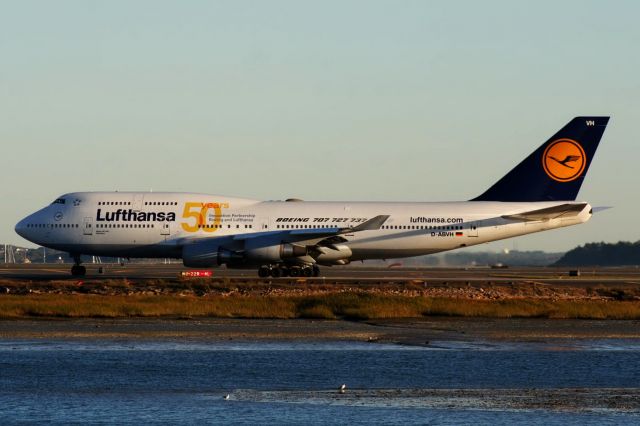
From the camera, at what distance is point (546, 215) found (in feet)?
214

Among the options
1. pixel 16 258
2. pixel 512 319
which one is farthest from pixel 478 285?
pixel 16 258

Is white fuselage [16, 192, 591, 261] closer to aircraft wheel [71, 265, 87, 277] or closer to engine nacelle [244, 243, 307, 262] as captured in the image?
aircraft wheel [71, 265, 87, 277]

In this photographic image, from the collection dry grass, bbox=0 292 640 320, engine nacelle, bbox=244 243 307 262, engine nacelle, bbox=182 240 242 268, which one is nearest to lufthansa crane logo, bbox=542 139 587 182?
engine nacelle, bbox=244 243 307 262

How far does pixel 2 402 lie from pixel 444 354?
40.0ft

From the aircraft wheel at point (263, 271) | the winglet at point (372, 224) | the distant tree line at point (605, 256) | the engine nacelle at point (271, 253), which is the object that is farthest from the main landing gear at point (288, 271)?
the distant tree line at point (605, 256)

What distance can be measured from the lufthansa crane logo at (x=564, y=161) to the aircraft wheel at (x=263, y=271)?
1888cm

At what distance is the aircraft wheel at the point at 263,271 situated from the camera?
211 ft

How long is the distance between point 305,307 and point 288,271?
80.5ft

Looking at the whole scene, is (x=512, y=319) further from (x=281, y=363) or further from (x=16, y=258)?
(x=16, y=258)

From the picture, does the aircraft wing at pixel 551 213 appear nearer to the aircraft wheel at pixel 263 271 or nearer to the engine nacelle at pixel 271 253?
the engine nacelle at pixel 271 253

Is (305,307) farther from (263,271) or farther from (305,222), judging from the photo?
(305,222)

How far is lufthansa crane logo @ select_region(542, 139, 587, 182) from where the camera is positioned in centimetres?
6819

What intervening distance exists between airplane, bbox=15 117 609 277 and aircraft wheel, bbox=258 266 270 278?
60 mm

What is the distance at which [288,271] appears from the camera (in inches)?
2566
